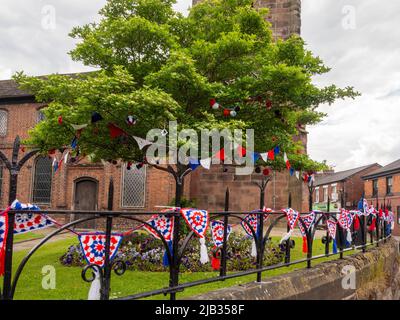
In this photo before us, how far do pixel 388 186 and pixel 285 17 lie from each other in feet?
87.2

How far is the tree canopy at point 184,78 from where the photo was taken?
761 cm

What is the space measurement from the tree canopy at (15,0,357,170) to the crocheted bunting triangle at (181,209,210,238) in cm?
333

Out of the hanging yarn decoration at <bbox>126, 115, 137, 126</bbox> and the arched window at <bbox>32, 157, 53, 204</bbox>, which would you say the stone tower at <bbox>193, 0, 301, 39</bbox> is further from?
the arched window at <bbox>32, 157, 53, 204</bbox>

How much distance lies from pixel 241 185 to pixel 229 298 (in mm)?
12808

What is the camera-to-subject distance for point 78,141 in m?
8.76

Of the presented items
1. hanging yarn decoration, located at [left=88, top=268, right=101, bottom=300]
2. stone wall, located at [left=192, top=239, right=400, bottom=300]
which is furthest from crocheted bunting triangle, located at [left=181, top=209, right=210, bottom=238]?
hanging yarn decoration, located at [left=88, top=268, right=101, bottom=300]

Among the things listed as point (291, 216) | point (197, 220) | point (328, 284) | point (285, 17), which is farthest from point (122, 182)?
point (197, 220)

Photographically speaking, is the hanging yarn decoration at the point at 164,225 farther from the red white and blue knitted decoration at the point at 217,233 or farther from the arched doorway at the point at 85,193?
the arched doorway at the point at 85,193

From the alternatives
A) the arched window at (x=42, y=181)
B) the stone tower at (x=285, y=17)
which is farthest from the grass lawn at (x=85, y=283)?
the arched window at (x=42, y=181)

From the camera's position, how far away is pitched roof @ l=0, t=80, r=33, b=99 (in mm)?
23109

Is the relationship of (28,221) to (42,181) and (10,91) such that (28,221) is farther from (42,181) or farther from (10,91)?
(10,91)

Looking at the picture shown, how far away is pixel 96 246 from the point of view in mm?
3328

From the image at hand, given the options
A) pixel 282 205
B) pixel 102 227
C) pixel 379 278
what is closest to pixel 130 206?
pixel 102 227
